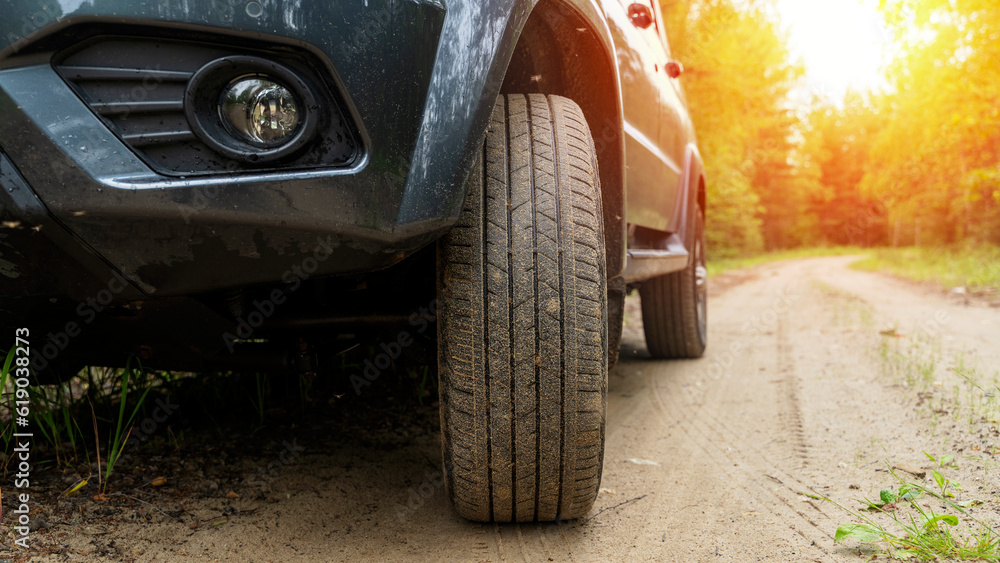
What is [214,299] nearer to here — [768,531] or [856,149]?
[768,531]

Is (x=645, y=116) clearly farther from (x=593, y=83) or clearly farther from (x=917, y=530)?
(x=917, y=530)

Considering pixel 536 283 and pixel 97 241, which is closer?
pixel 97 241

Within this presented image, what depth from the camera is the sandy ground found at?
136 centimetres

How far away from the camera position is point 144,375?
1841mm

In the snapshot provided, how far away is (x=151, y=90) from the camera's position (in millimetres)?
971

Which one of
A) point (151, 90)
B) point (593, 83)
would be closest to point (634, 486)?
point (593, 83)

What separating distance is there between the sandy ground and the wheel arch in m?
0.64

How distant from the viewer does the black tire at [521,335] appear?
1230 millimetres

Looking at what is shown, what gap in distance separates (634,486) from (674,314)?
5.73 feet

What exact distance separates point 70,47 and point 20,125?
0.45 feet

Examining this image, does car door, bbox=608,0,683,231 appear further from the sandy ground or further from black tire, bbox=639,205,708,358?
the sandy ground

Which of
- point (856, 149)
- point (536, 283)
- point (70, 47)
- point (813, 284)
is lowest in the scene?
point (813, 284)

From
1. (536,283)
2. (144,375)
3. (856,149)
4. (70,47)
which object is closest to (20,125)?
(70,47)

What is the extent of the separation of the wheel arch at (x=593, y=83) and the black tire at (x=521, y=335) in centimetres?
35
